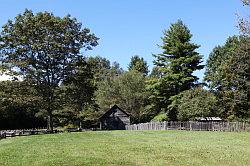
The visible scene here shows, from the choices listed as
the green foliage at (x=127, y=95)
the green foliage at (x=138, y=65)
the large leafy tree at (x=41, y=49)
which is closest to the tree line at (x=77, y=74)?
the large leafy tree at (x=41, y=49)

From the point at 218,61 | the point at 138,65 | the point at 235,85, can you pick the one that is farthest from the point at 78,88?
the point at 138,65

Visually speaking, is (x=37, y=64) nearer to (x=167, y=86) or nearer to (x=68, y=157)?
(x=167, y=86)

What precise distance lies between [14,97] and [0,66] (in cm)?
580

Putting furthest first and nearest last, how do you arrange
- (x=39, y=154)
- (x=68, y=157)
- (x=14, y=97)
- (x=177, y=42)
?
(x=177, y=42) < (x=14, y=97) < (x=39, y=154) < (x=68, y=157)

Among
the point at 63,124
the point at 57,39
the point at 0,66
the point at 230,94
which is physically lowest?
the point at 63,124

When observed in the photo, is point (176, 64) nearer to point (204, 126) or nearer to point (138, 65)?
point (204, 126)

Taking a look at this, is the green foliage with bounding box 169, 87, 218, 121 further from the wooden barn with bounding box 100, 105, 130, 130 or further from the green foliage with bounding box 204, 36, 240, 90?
the wooden barn with bounding box 100, 105, 130, 130

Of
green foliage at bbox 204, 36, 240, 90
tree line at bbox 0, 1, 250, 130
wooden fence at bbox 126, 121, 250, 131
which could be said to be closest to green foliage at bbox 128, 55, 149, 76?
green foliage at bbox 204, 36, 240, 90

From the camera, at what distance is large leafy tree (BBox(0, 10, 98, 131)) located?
65062mm

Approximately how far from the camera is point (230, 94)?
63812 mm

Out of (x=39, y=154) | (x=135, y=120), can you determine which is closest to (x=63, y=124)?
(x=135, y=120)

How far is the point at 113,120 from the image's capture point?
8038 cm

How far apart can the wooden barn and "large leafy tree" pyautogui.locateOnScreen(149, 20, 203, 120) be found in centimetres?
812

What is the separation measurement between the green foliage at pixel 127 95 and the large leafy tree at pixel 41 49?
100 ft
